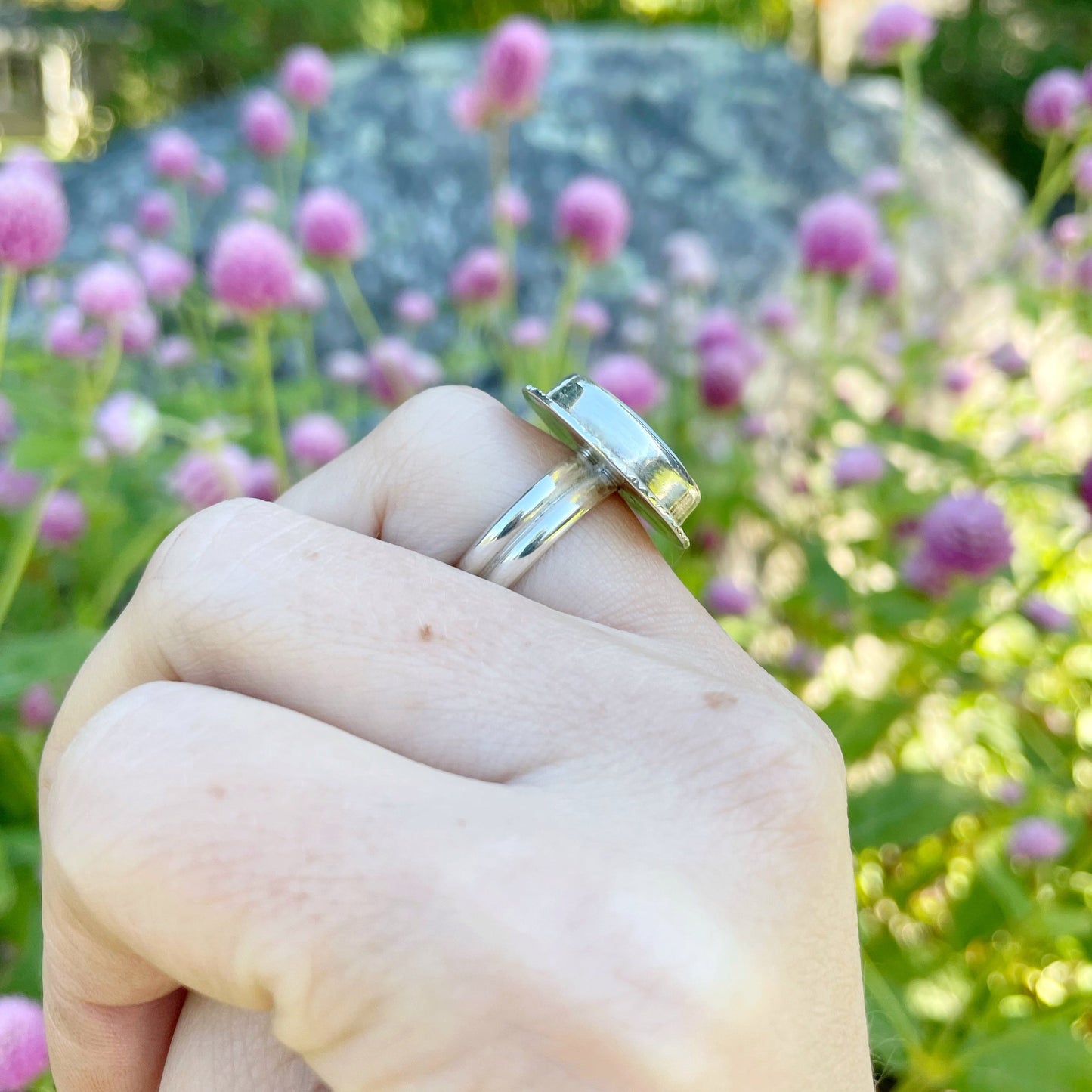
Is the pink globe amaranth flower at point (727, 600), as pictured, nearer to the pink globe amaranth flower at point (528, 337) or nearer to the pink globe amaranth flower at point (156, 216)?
the pink globe amaranth flower at point (528, 337)

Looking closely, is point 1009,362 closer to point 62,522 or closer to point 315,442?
point 315,442

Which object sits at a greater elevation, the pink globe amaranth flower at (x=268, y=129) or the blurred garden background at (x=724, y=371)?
the pink globe amaranth flower at (x=268, y=129)

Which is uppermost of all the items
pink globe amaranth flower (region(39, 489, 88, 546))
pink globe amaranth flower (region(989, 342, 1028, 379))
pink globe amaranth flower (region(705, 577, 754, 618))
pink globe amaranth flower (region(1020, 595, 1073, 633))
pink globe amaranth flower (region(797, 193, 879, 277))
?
pink globe amaranth flower (region(797, 193, 879, 277))

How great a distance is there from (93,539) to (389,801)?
2.71 ft

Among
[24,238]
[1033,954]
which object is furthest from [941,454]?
[24,238]

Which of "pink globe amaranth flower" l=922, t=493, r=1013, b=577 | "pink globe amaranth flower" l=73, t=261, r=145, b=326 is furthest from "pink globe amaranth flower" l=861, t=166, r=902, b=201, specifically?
"pink globe amaranth flower" l=73, t=261, r=145, b=326

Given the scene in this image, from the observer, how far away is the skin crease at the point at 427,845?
20cm

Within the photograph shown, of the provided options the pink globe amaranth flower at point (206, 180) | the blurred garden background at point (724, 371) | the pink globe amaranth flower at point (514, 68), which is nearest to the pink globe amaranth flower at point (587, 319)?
the blurred garden background at point (724, 371)

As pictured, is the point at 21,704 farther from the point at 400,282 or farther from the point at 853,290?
the point at 853,290

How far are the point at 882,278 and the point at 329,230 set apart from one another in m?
0.70

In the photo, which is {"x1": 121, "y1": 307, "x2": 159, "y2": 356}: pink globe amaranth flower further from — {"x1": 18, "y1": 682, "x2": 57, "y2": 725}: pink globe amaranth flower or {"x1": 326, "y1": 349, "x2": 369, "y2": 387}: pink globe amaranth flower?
{"x1": 18, "y1": 682, "x2": 57, "y2": 725}: pink globe amaranth flower

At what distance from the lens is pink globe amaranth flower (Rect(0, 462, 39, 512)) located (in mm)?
928

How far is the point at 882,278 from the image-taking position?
48.3 inches

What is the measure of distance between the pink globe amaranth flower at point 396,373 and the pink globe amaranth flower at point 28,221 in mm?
437
